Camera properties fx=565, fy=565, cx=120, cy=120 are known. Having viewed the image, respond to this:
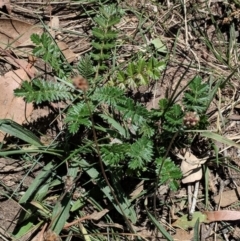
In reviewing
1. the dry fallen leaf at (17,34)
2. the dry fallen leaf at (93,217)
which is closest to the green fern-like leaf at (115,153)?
the dry fallen leaf at (93,217)

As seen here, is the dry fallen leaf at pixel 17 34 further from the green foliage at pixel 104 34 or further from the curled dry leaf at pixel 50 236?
the curled dry leaf at pixel 50 236

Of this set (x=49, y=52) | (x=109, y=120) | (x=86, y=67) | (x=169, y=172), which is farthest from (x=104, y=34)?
(x=169, y=172)

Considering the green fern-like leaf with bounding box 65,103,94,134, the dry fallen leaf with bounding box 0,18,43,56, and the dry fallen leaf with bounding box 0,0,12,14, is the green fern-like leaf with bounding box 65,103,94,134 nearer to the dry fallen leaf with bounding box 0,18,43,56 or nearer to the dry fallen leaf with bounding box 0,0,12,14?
the dry fallen leaf with bounding box 0,18,43,56

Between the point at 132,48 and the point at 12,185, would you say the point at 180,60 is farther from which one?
the point at 12,185

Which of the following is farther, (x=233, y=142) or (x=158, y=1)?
(x=158, y=1)

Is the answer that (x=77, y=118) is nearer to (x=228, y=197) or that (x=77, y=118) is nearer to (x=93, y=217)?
(x=93, y=217)

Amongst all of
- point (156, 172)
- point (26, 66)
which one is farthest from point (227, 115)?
point (26, 66)

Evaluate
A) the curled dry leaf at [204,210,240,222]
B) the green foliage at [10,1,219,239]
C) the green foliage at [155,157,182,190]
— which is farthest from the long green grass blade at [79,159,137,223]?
the curled dry leaf at [204,210,240,222]
